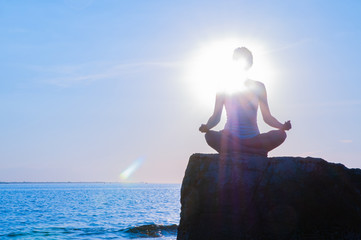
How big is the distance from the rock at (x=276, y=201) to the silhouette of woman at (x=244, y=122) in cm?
100

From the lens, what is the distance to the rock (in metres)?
6.70

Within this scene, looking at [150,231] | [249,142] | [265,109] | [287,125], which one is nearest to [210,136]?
[249,142]

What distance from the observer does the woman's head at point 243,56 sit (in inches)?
336

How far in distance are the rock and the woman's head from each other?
2.25 metres

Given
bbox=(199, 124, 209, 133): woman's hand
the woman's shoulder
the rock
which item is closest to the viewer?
the rock

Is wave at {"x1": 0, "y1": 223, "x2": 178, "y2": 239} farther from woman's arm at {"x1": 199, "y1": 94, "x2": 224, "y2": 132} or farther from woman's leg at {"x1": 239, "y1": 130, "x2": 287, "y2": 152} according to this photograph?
woman's leg at {"x1": 239, "y1": 130, "x2": 287, "y2": 152}

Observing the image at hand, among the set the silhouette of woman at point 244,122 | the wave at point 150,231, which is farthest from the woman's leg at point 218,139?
the wave at point 150,231

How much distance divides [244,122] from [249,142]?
0.44 metres

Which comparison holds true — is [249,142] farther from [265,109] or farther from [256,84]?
[256,84]

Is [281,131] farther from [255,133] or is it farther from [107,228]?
[107,228]

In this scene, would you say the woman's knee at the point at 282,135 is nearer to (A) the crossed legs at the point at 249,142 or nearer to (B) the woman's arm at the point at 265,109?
(A) the crossed legs at the point at 249,142

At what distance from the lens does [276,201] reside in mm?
6723

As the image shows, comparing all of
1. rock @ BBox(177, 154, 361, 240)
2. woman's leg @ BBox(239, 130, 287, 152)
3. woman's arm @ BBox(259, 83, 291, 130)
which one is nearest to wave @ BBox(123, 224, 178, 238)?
woman's arm @ BBox(259, 83, 291, 130)

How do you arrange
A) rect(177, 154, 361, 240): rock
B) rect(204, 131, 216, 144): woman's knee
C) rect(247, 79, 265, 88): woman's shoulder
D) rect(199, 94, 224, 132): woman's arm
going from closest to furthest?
rect(177, 154, 361, 240): rock < rect(204, 131, 216, 144): woman's knee < rect(199, 94, 224, 132): woman's arm < rect(247, 79, 265, 88): woman's shoulder
